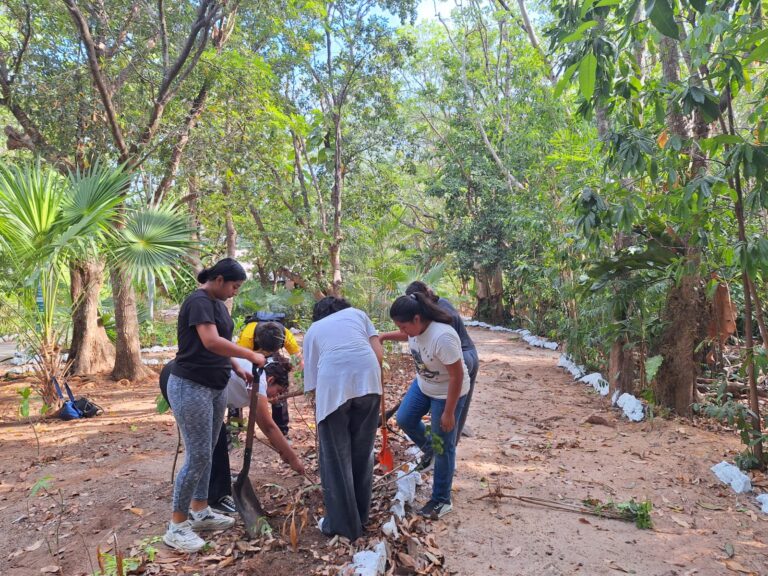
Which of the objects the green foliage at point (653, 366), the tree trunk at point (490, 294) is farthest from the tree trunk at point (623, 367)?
the tree trunk at point (490, 294)

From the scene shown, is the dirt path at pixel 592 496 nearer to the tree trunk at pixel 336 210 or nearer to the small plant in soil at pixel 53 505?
the small plant in soil at pixel 53 505

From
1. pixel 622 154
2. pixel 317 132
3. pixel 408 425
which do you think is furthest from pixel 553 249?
pixel 408 425

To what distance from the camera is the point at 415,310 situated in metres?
3.21

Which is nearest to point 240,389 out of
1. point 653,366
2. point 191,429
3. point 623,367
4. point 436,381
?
point 191,429

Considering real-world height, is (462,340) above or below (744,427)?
above

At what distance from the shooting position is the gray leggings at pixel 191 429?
3.01m

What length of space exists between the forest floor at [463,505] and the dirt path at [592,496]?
1cm

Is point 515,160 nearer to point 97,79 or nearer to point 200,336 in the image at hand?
point 97,79

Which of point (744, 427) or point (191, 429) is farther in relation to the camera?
point (744, 427)

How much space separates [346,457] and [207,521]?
1005 millimetres

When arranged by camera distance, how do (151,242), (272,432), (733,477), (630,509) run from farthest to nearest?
(151,242), (733,477), (272,432), (630,509)

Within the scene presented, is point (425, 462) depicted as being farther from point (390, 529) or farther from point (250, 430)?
point (250, 430)

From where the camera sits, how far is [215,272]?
309cm

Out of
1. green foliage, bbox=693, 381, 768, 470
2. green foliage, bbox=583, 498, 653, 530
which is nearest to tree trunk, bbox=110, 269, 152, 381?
green foliage, bbox=583, 498, 653, 530
